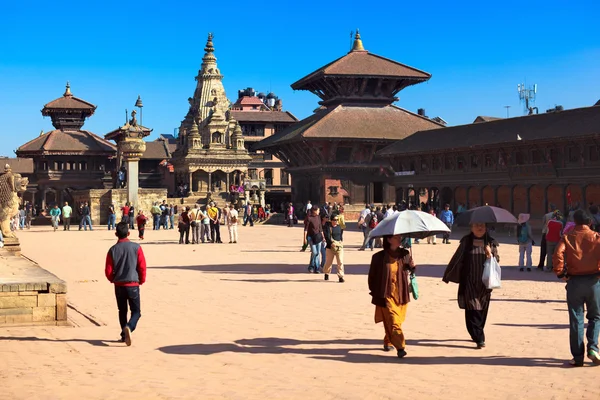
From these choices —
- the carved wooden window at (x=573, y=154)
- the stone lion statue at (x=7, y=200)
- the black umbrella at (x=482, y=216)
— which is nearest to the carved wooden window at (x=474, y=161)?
the carved wooden window at (x=573, y=154)

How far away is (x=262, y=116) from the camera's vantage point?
9950 cm

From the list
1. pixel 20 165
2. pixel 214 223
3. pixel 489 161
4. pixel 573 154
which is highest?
pixel 20 165

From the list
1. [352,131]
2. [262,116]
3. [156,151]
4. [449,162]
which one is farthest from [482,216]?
[262,116]

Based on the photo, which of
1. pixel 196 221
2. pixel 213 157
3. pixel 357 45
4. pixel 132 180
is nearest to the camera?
pixel 196 221

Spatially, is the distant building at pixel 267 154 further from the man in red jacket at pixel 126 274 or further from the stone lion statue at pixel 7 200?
the man in red jacket at pixel 126 274

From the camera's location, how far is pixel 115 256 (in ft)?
32.6

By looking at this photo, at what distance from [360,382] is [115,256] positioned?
3.60m

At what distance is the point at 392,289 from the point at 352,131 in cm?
4606

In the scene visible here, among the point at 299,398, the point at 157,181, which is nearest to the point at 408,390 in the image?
the point at 299,398

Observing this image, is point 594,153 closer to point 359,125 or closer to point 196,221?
point 196,221

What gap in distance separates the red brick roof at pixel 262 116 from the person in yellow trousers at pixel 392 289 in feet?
293

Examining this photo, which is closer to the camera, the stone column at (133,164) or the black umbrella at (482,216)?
the black umbrella at (482,216)

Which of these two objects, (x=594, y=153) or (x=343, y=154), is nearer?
(x=594, y=153)

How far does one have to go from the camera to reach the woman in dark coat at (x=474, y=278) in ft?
31.1
